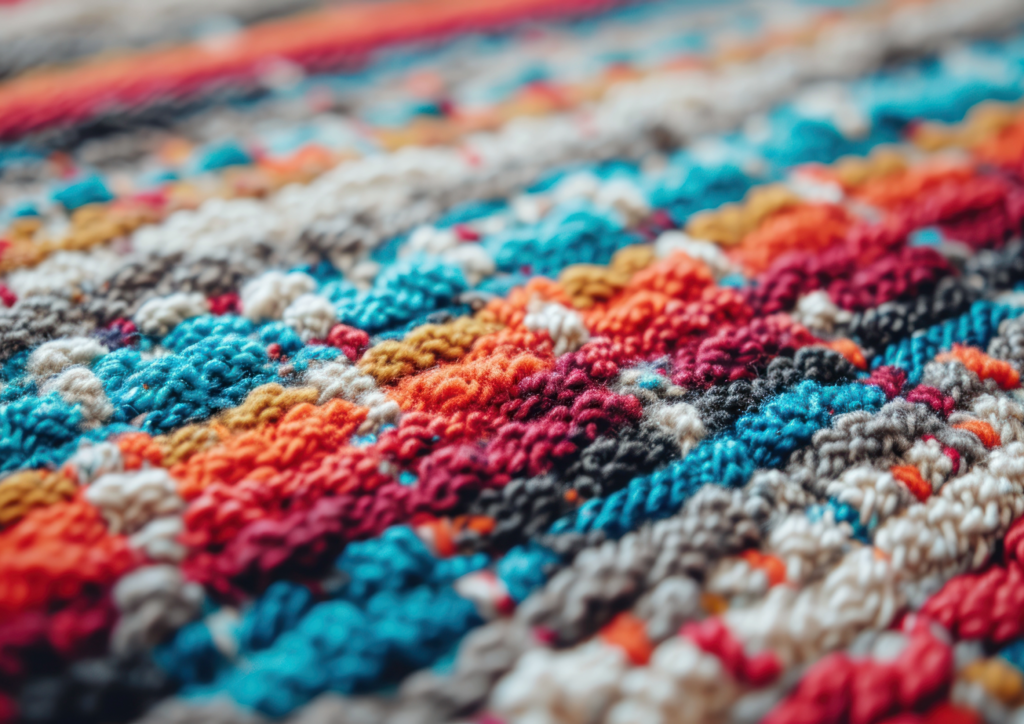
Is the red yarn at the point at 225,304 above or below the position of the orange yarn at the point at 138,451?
above

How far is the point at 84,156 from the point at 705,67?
2.35 ft

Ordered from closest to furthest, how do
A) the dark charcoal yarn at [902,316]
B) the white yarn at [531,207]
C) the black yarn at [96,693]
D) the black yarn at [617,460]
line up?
the black yarn at [96,693]
the black yarn at [617,460]
the dark charcoal yarn at [902,316]
the white yarn at [531,207]

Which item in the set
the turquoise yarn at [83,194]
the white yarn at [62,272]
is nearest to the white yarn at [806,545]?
the white yarn at [62,272]

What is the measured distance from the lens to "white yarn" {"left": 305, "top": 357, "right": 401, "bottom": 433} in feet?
1.51

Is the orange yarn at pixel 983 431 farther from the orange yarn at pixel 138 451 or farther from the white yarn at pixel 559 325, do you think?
the orange yarn at pixel 138 451

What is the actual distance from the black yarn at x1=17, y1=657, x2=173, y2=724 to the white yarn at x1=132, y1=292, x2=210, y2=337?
0.82ft

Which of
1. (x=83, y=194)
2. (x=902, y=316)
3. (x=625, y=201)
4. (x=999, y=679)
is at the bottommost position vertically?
(x=999, y=679)

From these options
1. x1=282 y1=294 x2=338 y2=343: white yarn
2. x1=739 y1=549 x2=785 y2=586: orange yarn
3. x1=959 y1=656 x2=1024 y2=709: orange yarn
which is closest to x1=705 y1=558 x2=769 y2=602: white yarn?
x1=739 y1=549 x2=785 y2=586: orange yarn

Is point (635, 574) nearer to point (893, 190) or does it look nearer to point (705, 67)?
point (893, 190)

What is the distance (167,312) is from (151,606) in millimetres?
241

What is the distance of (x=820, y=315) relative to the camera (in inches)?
21.5

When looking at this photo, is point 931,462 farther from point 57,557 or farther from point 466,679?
point 57,557

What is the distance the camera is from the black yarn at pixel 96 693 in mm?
329

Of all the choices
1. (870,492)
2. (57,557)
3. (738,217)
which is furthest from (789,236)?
(57,557)
